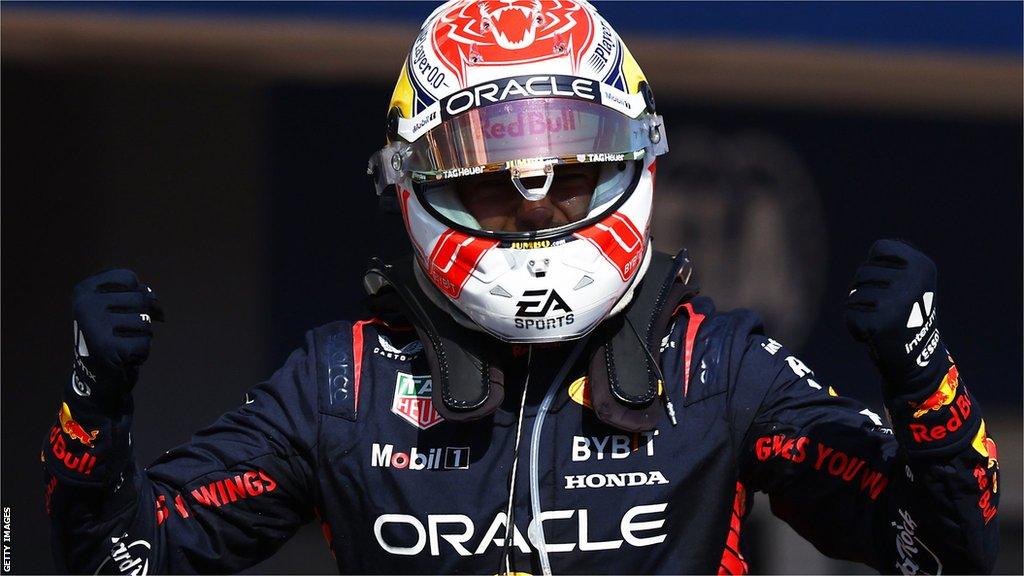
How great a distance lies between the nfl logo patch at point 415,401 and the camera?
221 cm

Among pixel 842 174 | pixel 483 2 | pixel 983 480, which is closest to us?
pixel 983 480

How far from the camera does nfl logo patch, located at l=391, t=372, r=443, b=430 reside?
221cm

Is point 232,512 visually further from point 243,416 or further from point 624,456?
point 624,456

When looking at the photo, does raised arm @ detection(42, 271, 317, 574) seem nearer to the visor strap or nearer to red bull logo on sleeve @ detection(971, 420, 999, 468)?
the visor strap

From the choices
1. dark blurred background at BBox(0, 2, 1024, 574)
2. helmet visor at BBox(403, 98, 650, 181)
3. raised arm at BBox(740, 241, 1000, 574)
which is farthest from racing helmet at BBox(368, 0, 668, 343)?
dark blurred background at BBox(0, 2, 1024, 574)

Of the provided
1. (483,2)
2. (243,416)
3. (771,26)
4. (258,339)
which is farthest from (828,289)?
(243,416)

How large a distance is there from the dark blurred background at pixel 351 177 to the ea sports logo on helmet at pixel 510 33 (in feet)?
5.46

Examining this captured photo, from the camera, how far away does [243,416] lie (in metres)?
2.24

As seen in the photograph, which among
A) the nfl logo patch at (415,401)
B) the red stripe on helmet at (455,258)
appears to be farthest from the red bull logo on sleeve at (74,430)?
the red stripe on helmet at (455,258)

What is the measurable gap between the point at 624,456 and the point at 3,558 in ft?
3.08

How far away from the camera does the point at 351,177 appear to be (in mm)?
4113

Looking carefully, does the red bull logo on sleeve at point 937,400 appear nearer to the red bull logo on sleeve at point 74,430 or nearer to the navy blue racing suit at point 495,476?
the navy blue racing suit at point 495,476

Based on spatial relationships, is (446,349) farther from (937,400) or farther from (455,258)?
(937,400)

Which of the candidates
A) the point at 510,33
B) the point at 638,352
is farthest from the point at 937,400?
the point at 510,33
